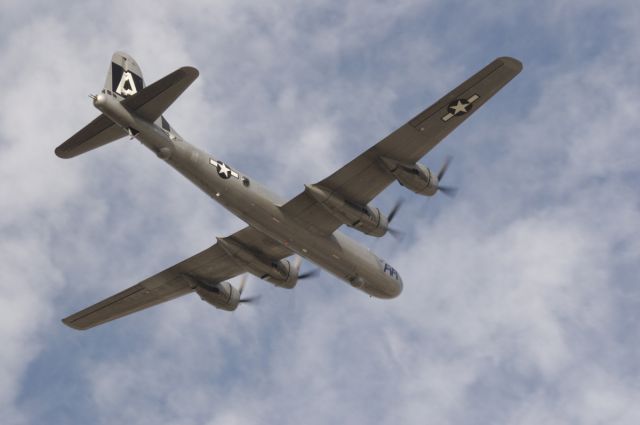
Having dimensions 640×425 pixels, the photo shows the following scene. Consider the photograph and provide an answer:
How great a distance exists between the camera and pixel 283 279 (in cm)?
4903

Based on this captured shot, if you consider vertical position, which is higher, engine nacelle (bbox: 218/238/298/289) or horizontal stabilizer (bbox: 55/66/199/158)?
horizontal stabilizer (bbox: 55/66/199/158)

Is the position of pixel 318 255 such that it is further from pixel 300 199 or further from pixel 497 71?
pixel 497 71

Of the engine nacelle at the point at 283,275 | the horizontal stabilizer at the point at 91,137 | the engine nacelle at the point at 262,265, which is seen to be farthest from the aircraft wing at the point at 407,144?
the horizontal stabilizer at the point at 91,137

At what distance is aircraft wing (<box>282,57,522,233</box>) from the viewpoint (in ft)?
132

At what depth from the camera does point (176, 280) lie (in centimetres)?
5050

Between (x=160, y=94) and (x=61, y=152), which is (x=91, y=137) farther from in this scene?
(x=160, y=94)

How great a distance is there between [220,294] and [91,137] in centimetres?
1197

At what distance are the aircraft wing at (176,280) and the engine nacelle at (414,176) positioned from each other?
25.5 feet

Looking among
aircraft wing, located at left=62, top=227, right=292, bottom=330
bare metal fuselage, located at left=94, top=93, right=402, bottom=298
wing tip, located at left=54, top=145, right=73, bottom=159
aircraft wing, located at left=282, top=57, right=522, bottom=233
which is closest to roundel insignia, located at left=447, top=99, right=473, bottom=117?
aircraft wing, located at left=282, top=57, right=522, bottom=233

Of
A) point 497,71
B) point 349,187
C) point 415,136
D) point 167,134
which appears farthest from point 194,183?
point 497,71

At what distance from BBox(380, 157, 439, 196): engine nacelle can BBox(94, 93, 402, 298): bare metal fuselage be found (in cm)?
475

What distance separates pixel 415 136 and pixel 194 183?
9234mm

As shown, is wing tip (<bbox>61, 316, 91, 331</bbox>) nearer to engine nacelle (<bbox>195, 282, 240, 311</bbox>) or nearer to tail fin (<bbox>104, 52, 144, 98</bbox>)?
engine nacelle (<bbox>195, 282, 240, 311</bbox>)

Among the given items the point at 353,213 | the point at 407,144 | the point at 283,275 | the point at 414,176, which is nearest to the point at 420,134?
the point at 407,144
